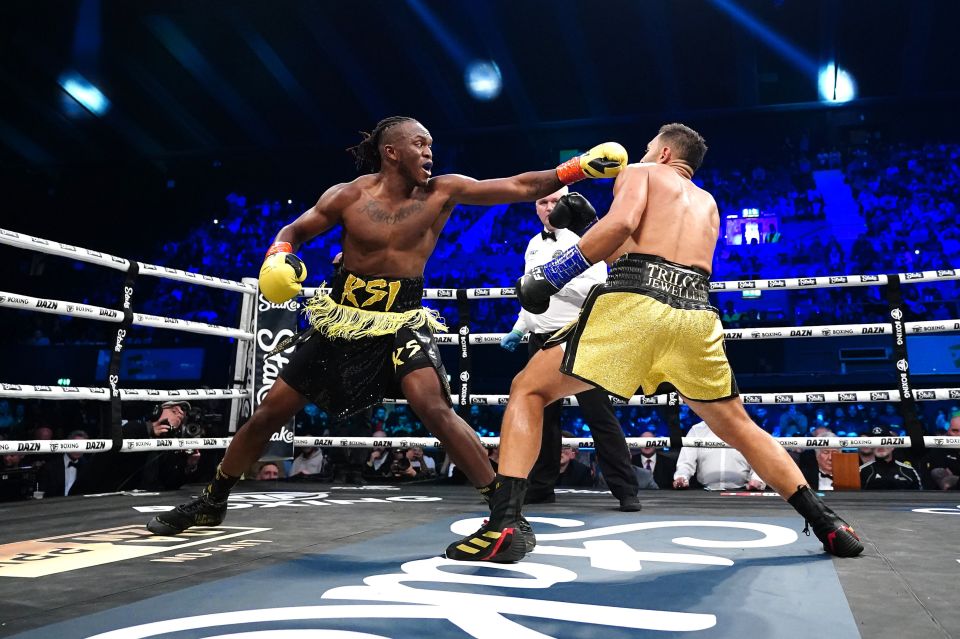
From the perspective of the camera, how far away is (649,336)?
1612 millimetres

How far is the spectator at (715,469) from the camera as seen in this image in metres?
3.66

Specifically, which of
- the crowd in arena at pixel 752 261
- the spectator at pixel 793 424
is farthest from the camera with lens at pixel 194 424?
the spectator at pixel 793 424

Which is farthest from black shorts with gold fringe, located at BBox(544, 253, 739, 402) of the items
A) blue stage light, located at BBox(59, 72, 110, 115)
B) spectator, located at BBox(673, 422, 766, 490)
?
blue stage light, located at BBox(59, 72, 110, 115)

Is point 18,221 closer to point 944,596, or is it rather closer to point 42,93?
point 42,93

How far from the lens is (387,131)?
2.07 m

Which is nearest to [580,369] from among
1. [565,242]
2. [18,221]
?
[565,242]

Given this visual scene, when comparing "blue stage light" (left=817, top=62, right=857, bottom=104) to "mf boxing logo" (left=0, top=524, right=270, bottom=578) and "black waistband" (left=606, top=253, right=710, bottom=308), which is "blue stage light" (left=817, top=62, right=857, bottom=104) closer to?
"black waistband" (left=606, top=253, right=710, bottom=308)

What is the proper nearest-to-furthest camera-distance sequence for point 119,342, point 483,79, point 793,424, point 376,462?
point 119,342, point 376,462, point 793,424, point 483,79

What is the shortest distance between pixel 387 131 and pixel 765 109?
7.19 m

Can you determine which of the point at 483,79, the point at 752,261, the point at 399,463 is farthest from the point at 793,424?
the point at 483,79

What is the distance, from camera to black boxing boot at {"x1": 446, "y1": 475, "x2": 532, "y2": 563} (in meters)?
1.52

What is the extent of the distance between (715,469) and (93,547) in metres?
2.89

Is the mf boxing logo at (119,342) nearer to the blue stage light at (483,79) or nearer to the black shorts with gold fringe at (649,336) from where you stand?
the black shorts with gold fringe at (649,336)

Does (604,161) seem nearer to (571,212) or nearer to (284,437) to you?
(571,212)
